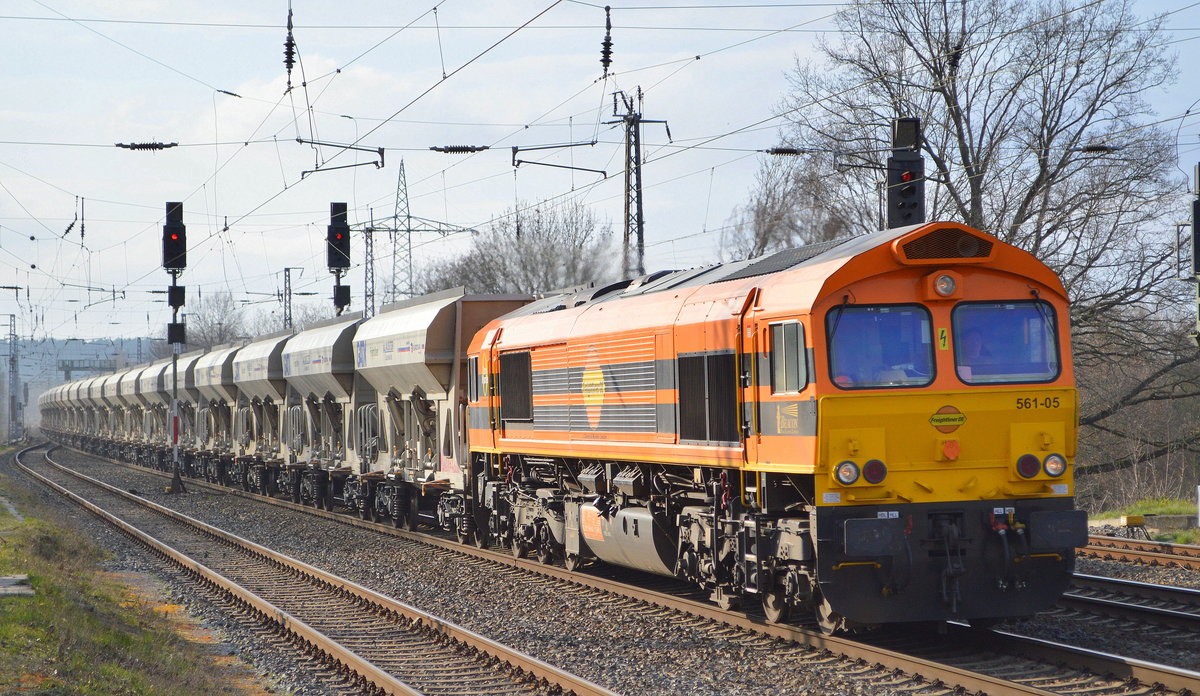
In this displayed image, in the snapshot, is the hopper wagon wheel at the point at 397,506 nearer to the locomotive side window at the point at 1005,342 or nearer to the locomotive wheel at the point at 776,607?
the locomotive wheel at the point at 776,607

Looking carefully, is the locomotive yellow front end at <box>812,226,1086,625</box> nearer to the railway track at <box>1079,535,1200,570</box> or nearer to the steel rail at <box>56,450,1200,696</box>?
the steel rail at <box>56,450,1200,696</box>

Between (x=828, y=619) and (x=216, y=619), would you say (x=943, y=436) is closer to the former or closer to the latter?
(x=828, y=619)

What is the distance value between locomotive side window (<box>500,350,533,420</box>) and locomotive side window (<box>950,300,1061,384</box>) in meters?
7.44

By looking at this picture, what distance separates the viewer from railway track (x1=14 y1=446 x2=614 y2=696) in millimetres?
10203

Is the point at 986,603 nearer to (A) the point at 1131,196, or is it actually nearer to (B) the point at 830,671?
(B) the point at 830,671

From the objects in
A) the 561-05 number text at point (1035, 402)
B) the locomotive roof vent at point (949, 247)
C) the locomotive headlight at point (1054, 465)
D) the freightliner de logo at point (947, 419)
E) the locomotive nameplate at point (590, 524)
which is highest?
the locomotive roof vent at point (949, 247)

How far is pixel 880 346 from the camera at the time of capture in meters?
10.2

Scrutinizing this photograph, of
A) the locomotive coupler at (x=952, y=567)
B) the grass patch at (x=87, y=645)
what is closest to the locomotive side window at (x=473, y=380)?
the grass patch at (x=87, y=645)

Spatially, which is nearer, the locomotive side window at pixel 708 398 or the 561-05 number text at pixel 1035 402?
the 561-05 number text at pixel 1035 402

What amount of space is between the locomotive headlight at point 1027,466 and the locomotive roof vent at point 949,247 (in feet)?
5.83

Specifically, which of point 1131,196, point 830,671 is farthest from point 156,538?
point 1131,196

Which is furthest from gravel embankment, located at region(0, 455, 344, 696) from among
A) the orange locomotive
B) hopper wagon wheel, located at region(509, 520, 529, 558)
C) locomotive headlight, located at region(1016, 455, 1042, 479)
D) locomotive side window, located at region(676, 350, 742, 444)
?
locomotive headlight, located at region(1016, 455, 1042, 479)

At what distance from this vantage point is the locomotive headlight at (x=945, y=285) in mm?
10227

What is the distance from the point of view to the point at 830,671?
9.92 metres
